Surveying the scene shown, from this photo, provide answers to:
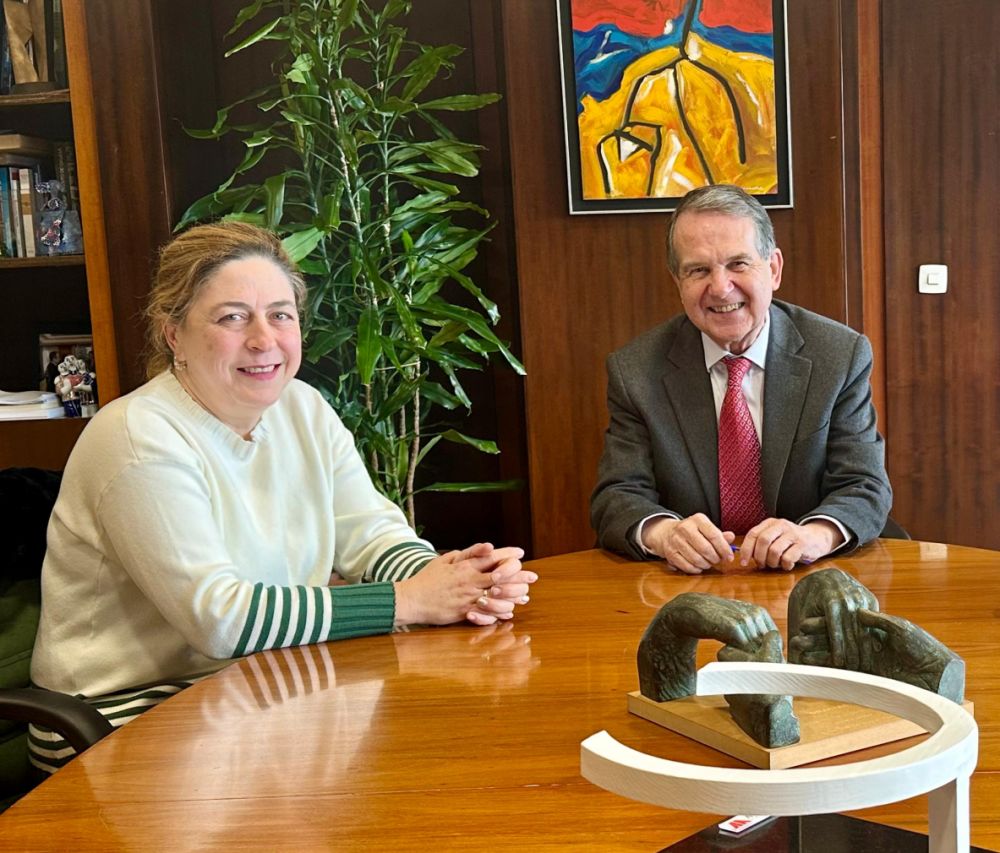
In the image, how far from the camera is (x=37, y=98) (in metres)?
3.34

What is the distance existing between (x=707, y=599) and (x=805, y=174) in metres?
2.44

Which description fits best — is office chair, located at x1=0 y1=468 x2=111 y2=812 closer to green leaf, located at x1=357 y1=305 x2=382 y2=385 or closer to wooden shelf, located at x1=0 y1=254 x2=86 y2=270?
green leaf, located at x1=357 y1=305 x2=382 y2=385

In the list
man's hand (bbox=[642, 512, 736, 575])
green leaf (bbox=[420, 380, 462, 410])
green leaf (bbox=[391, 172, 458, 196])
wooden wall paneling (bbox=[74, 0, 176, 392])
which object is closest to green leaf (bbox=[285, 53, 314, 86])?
green leaf (bbox=[391, 172, 458, 196])

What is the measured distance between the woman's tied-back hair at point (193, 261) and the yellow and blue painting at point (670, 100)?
160cm

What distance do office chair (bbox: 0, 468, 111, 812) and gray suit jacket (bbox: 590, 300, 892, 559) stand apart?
0.97 meters

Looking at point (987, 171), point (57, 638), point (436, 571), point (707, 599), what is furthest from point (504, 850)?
point (987, 171)

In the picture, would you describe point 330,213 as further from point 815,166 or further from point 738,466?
point 815,166

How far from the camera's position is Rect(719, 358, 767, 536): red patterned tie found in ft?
7.61

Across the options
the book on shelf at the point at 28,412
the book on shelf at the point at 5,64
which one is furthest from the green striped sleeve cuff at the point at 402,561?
the book on shelf at the point at 5,64

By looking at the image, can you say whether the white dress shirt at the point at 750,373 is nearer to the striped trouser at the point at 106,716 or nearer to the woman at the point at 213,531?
the woman at the point at 213,531

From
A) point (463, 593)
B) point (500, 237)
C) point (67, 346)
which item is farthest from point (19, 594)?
point (500, 237)

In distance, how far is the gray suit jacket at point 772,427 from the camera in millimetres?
2285

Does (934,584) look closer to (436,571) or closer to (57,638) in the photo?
(436,571)

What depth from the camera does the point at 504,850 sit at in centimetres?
96
